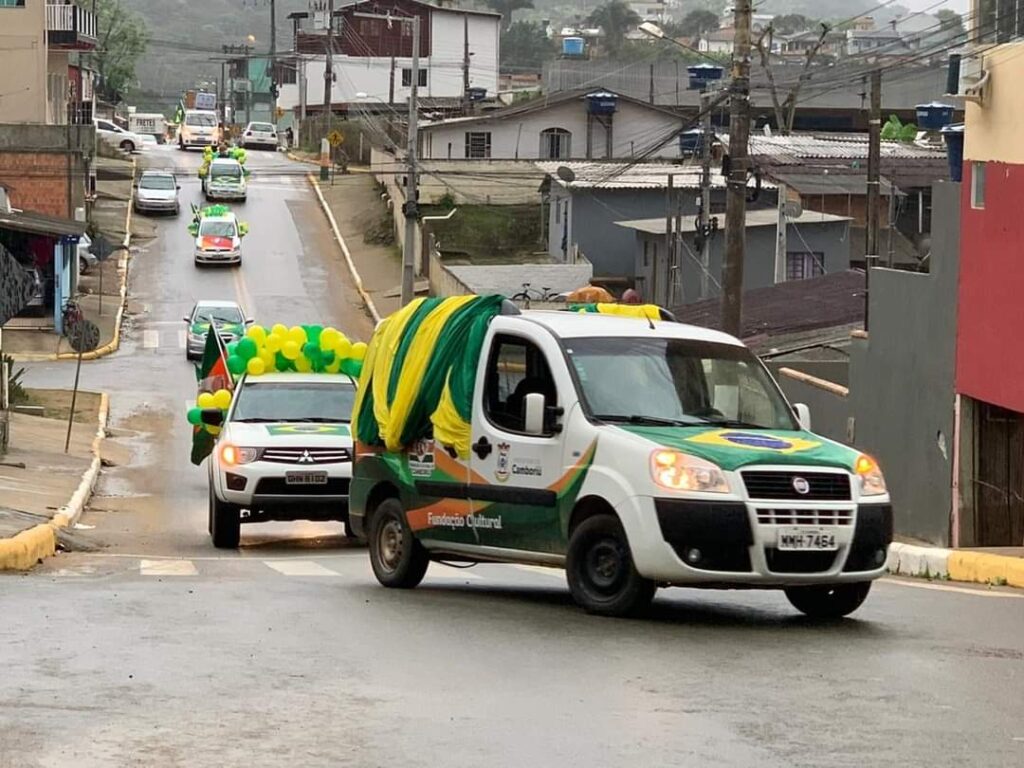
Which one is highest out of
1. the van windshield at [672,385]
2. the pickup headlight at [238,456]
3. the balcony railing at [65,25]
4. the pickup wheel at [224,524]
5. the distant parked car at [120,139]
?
the balcony railing at [65,25]

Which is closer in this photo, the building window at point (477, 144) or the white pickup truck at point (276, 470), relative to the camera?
the white pickup truck at point (276, 470)

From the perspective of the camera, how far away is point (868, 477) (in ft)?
38.8

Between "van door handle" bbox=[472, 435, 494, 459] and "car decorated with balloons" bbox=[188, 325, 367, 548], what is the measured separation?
649 centimetres

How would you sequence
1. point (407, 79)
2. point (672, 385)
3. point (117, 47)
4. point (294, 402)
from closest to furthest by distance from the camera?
point (672, 385) < point (294, 402) < point (407, 79) < point (117, 47)

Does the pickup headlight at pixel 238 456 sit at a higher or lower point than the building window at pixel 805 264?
lower

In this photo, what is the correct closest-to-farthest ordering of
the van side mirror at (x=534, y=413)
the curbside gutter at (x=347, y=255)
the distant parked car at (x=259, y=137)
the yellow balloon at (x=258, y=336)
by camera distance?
1. the van side mirror at (x=534, y=413)
2. the yellow balloon at (x=258, y=336)
3. the curbside gutter at (x=347, y=255)
4. the distant parked car at (x=259, y=137)

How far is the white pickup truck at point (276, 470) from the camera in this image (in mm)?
20016

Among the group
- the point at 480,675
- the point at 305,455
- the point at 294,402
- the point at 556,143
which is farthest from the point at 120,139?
the point at 480,675

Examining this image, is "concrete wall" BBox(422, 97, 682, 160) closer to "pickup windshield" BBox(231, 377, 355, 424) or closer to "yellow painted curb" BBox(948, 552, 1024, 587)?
"pickup windshield" BBox(231, 377, 355, 424)

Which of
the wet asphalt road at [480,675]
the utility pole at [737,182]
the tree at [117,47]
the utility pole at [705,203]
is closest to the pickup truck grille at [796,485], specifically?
the wet asphalt road at [480,675]

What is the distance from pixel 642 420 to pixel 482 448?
4.83 ft

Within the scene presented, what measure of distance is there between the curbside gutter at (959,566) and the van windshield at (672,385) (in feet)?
11.8

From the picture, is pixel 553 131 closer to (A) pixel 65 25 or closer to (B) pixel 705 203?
(A) pixel 65 25

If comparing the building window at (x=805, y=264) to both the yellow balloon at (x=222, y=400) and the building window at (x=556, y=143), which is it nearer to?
the building window at (x=556, y=143)
